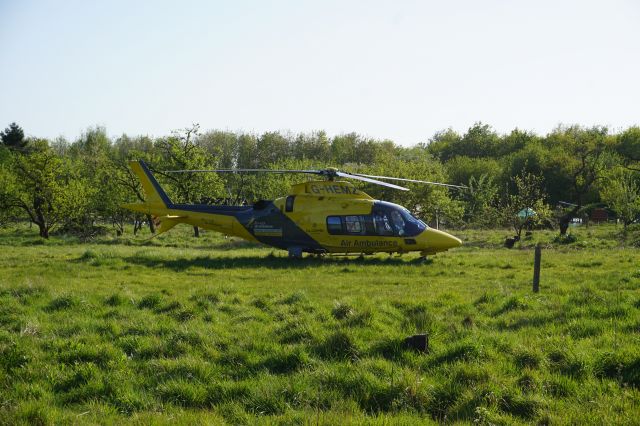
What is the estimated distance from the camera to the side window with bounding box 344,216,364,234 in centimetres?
2138

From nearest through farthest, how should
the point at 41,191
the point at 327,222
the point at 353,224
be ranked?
the point at 353,224 < the point at 327,222 < the point at 41,191

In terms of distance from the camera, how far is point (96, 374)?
25.0 ft

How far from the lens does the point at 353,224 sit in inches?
843

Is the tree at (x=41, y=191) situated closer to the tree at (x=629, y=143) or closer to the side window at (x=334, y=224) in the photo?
the side window at (x=334, y=224)

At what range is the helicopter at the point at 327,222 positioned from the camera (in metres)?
21.1

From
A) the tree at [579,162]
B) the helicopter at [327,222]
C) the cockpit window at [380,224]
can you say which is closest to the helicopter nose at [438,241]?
the helicopter at [327,222]

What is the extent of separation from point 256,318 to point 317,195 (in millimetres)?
11874

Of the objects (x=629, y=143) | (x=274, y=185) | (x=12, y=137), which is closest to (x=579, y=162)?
(x=629, y=143)

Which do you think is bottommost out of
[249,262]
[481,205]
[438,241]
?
[249,262]

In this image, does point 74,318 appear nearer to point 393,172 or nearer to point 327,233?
point 327,233

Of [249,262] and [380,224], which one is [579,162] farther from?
[249,262]

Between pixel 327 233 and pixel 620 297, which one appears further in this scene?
pixel 327 233

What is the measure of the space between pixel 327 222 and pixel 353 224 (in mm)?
1026

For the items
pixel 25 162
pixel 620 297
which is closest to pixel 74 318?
pixel 620 297
